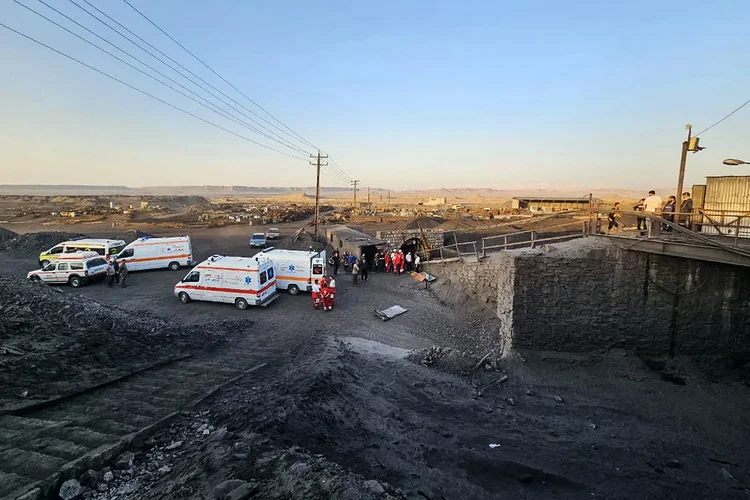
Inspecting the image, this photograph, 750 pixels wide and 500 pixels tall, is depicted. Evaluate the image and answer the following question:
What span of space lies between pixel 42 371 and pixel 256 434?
19.3 feet

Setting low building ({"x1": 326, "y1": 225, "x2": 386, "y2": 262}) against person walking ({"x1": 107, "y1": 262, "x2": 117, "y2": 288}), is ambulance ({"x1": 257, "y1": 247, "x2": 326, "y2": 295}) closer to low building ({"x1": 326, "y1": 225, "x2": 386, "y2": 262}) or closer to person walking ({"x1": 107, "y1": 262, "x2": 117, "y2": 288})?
low building ({"x1": 326, "y1": 225, "x2": 386, "y2": 262})

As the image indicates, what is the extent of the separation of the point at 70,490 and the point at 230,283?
42.0ft

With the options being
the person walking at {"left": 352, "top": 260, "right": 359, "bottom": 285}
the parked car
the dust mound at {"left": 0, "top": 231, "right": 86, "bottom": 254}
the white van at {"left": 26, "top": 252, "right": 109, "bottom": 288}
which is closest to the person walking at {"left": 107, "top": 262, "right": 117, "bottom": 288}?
the white van at {"left": 26, "top": 252, "right": 109, "bottom": 288}

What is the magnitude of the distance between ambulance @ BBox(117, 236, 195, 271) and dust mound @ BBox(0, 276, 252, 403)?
9.81m

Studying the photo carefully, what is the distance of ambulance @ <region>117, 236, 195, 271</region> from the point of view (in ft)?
82.5

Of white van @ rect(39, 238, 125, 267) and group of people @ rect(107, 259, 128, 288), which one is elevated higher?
white van @ rect(39, 238, 125, 267)

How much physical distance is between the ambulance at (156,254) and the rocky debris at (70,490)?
21.8m

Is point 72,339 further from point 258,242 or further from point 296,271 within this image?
point 258,242

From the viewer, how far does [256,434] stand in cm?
734

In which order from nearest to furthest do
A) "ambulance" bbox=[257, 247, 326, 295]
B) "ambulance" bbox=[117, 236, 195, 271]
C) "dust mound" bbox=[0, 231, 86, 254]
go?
1. "ambulance" bbox=[257, 247, 326, 295]
2. "ambulance" bbox=[117, 236, 195, 271]
3. "dust mound" bbox=[0, 231, 86, 254]

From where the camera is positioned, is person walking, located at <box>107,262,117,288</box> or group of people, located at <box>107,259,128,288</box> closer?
group of people, located at <box>107,259,128,288</box>

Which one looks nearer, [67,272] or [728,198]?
[728,198]

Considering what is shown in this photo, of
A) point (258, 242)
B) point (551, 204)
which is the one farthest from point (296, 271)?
point (551, 204)

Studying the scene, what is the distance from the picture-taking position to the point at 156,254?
1015 inches
